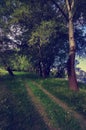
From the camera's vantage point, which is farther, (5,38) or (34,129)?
(5,38)

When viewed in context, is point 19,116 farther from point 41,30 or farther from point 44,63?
point 44,63

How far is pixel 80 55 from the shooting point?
2260 inches

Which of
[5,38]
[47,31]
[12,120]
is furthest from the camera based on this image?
[5,38]

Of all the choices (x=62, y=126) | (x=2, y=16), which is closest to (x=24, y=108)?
(x=62, y=126)

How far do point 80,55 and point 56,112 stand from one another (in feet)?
136

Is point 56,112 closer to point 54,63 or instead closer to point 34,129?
point 34,129

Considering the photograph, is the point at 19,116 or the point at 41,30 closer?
the point at 19,116

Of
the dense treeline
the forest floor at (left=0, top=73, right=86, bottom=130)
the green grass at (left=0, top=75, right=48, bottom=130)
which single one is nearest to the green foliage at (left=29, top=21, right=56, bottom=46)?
the dense treeline

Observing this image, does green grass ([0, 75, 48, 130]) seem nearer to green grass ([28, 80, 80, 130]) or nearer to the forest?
the forest

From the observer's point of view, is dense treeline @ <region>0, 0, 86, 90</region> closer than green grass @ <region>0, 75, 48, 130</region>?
No

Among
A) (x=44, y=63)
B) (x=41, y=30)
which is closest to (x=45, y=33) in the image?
(x=41, y=30)

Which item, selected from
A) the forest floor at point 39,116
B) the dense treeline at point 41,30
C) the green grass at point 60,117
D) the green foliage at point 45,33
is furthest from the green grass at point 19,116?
the green foliage at point 45,33

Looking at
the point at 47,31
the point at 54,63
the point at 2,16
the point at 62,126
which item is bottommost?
the point at 62,126

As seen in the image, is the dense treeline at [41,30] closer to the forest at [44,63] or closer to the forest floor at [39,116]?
the forest at [44,63]
